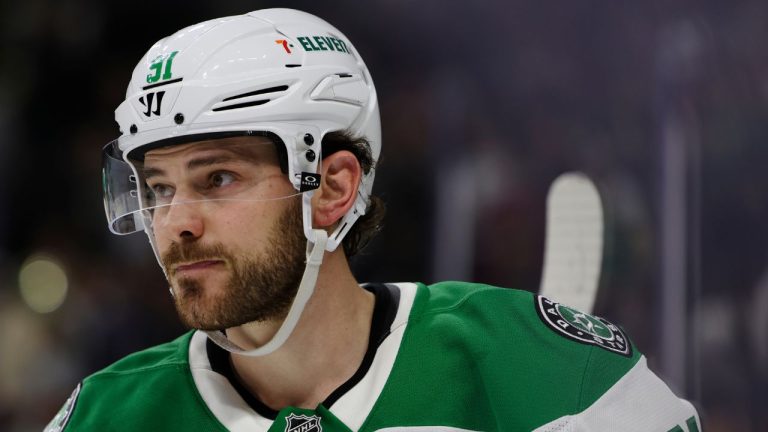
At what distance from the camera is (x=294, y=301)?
159cm

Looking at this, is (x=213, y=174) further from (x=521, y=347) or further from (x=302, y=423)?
(x=521, y=347)

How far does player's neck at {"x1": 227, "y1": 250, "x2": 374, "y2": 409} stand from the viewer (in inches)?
65.4

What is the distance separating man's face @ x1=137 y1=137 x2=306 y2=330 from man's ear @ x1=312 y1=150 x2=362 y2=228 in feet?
0.24

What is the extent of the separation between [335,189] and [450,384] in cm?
39

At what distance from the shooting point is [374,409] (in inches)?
63.0

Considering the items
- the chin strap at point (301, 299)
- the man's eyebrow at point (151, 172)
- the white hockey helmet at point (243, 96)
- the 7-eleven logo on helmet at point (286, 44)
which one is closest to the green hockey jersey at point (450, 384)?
the chin strap at point (301, 299)

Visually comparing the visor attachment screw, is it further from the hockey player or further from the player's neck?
the player's neck

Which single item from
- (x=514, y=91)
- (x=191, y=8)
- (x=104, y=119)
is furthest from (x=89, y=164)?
(x=514, y=91)

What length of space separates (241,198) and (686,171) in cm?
96

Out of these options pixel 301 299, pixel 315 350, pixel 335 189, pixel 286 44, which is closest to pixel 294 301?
pixel 301 299

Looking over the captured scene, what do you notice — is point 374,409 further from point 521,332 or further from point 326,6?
point 326,6

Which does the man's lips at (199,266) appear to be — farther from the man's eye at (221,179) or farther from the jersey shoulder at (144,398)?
the jersey shoulder at (144,398)

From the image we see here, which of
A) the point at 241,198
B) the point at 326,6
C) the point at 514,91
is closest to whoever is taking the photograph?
the point at 241,198

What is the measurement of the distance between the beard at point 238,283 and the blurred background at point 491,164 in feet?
2.84
